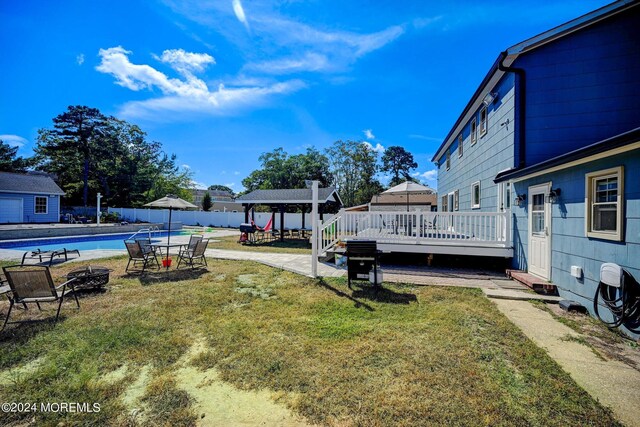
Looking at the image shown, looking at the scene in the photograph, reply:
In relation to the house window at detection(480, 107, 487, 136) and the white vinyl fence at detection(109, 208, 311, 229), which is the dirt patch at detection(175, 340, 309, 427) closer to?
the house window at detection(480, 107, 487, 136)

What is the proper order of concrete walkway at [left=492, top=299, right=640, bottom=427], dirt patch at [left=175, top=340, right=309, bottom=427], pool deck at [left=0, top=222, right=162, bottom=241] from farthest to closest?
pool deck at [left=0, top=222, right=162, bottom=241]
concrete walkway at [left=492, top=299, right=640, bottom=427]
dirt patch at [left=175, top=340, right=309, bottom=427]

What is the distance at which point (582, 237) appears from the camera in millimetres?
4699

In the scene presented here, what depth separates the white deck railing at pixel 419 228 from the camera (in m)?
7.65

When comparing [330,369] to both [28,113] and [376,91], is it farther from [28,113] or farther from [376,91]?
[28,113]

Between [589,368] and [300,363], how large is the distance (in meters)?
3.10

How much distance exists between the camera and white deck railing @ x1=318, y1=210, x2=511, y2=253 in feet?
25.1

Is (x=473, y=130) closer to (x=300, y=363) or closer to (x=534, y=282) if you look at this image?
(x=534, y=282)

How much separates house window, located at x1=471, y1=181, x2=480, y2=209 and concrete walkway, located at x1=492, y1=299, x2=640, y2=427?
650 cm

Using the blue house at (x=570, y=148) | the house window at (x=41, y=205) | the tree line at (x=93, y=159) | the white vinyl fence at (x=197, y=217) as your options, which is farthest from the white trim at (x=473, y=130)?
the tree line at (x=93, y=159)

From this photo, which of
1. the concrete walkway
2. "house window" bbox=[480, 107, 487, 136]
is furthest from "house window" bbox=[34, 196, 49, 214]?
the concrete walkway

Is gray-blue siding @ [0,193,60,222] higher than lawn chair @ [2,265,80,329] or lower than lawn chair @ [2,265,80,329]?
higher

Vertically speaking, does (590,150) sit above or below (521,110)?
below

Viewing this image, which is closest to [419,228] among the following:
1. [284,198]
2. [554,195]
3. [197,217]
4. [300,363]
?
[554,195]

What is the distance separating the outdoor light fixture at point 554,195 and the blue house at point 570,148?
0.02 m
